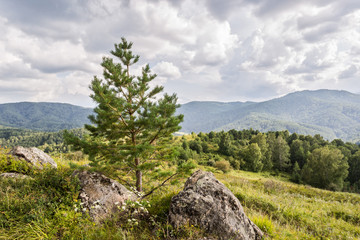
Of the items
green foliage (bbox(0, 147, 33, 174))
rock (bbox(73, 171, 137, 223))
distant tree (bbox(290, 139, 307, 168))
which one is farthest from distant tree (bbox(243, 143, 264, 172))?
green foliage (bbox(0, 147, 33, 174))

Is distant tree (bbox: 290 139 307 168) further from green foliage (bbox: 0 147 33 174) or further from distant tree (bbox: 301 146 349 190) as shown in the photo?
green foliage (bbox: 0 147 33 174)

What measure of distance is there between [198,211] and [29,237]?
13.4 feet

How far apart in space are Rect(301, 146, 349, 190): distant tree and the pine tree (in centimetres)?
5416

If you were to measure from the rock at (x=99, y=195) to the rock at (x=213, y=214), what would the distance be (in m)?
1.79

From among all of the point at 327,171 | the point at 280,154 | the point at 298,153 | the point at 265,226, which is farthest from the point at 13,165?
the point at 298,153

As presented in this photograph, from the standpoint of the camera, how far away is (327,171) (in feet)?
144

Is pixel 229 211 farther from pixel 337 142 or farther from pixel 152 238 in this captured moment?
pixel 337 142

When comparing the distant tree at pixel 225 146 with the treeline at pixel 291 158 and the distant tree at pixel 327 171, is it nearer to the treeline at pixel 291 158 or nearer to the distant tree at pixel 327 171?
the treeline at pixel 291 158

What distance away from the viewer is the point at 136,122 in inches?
286

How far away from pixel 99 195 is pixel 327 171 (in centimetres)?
5705

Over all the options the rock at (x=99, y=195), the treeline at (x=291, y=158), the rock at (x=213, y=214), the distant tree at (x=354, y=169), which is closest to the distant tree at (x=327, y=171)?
the treeline at (x=291, y=158)

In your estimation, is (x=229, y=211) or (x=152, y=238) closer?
(x=152, y=238)

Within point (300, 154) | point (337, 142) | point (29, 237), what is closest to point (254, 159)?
point (300, 154)

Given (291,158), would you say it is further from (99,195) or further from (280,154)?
(99,195)
